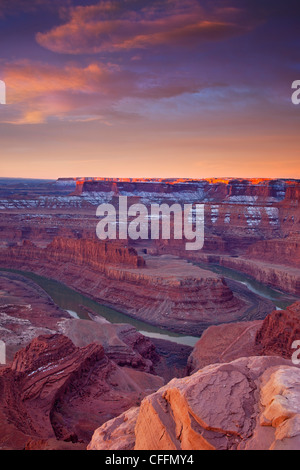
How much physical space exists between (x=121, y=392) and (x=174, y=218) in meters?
82.3

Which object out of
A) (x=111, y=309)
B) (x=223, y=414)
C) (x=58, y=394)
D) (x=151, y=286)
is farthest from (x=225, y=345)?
(x=111, y=309)

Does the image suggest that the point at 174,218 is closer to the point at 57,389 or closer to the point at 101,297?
the point at 101,297

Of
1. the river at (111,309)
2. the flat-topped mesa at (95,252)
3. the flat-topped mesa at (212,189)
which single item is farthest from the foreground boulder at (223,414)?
the flat-topped mesa at (212,189)

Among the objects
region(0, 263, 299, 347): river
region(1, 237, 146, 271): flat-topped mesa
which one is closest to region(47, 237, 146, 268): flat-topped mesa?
region(1, 237, 146, 271): flat-topped mesa

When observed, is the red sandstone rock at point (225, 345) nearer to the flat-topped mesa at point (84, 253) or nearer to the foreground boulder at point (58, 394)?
the foreground boulder at point (58, 394)

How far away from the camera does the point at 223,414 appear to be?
699 centimetres

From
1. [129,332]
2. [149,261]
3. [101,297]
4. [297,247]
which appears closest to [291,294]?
[297,247]

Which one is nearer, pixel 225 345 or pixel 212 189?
pixel 225 345

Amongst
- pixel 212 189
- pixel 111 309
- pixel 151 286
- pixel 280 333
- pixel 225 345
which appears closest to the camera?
pixel 280 333

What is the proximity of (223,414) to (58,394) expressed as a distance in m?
9.44

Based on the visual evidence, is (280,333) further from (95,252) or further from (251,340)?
(95,252)

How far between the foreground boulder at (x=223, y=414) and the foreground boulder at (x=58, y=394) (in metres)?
3.67

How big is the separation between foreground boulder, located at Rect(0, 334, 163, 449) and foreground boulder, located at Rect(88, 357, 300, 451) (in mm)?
3668

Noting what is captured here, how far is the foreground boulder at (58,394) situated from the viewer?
11.8 metres
